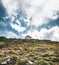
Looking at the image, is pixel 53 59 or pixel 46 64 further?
pixel 53 59

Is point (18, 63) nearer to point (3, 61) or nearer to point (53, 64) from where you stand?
point (3, 61)

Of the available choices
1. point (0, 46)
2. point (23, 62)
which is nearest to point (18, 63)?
point (23, 62)

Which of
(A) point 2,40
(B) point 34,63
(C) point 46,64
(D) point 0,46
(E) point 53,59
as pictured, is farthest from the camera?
(A) point 2,40

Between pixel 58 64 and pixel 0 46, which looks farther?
pixel 0 46

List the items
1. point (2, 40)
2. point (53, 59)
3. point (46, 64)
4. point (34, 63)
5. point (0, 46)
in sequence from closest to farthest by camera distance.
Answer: point (46, 64)
point (34, 63)
point (53, 59)
point (0, 46)
point (2, 40)

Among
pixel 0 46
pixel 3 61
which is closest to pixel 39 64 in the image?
pixel 3 61

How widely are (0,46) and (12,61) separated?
25343 mm

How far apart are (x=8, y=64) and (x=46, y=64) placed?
6302mm

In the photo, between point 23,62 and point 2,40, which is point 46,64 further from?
point 2,40

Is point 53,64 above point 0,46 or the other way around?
the other way around

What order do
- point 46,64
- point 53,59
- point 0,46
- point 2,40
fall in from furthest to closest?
point 2,40
point 0,46
point 53,59
point 46,64

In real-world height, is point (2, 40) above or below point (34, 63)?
above

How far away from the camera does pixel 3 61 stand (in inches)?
1548

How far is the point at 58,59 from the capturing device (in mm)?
45344
